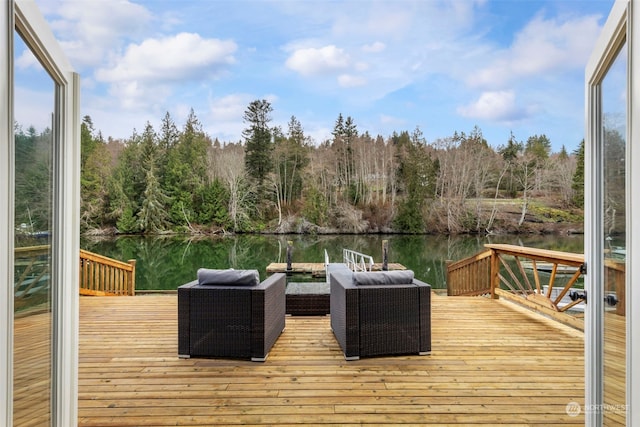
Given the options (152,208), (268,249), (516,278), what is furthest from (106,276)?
(152,208)

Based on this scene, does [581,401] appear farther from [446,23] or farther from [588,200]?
[446,23]

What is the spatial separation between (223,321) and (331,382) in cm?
95

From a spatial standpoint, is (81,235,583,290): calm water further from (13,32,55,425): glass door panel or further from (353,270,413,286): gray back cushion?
(13,32,55,425): glass door panel

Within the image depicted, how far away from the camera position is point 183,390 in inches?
94.6

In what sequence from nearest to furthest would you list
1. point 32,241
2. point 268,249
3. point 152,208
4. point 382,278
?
1. point 32,241
2. point 382,278
3. point 268,249
4. point 152,208

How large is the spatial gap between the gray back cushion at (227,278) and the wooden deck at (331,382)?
1.92 feet

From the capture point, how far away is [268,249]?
18547 millimetres

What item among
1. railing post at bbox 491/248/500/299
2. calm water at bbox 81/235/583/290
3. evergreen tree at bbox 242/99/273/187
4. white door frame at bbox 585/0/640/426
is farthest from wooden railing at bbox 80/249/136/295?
evergreen tree at bbox 242/99/273/187

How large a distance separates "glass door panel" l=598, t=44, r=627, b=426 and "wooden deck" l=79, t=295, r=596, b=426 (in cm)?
77

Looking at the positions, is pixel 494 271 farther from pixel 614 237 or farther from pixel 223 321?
pixel 614 237

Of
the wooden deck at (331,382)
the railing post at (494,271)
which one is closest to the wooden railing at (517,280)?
the railing post at (494,271)

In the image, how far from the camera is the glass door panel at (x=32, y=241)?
1.22m

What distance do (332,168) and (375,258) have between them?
5.94 meters

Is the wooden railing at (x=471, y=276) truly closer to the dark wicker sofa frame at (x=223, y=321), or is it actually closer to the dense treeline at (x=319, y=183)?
the dark wicker sofa frame at (x=223, y=321)
